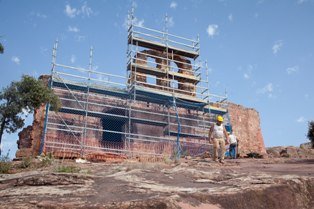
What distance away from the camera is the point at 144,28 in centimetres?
2011

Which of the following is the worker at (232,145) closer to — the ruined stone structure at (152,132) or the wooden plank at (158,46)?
the ruined stone structure at (152,132)

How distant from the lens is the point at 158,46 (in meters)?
20.5

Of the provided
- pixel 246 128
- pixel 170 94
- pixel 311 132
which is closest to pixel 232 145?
pixel 311 132

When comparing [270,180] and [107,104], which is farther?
[107,104]

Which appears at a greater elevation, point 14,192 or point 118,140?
point 118,140

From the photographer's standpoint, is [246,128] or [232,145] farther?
[246,128]

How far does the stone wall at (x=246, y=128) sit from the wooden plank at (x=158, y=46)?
4822mm

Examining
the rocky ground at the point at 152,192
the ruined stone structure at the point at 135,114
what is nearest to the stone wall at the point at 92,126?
the ruined stone structure at the point at 135,114

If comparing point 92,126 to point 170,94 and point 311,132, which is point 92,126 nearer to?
point 170,94

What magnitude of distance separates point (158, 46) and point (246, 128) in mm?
8759

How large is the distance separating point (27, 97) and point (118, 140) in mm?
5686

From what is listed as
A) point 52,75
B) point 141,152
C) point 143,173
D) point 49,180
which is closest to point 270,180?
point 143,173

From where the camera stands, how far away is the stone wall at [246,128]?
76.2ft

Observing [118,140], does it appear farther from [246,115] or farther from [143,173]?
[143,173]
